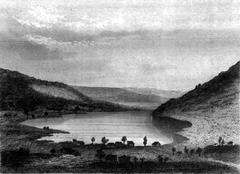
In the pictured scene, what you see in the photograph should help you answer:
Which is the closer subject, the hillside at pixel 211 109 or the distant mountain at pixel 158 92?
the hillside at pixel 211 109

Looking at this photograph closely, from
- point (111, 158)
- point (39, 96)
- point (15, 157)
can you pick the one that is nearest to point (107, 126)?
point (111, 158)

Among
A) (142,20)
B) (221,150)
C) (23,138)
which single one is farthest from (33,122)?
(221,150)

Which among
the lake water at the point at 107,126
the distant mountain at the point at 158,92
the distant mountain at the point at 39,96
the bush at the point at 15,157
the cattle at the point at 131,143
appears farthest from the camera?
the distant mountain at the point at 39,96

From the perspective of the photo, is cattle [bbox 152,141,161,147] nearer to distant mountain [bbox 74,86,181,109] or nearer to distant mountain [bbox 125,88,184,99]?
distant mountain [bbox 74,86,181,109]

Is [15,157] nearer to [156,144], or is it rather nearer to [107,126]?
[107,126]

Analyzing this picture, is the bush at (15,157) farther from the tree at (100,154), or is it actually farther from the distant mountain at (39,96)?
the tree at (100,154)

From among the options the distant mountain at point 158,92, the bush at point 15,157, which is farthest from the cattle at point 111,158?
the bush at point 15,157
